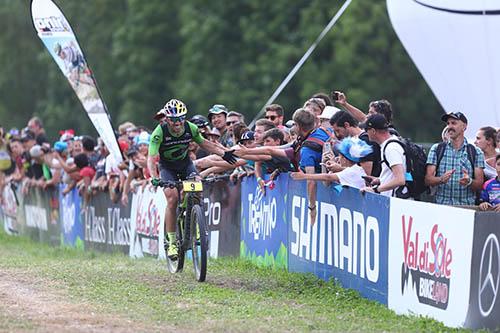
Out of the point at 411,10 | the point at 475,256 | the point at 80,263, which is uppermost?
the point at 411,10

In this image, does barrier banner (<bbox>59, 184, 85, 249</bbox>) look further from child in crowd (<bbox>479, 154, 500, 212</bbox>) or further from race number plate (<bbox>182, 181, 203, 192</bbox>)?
child in crowd (<bbox>479, 154, 500, 212</bbox>)

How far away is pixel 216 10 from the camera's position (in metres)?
61.9

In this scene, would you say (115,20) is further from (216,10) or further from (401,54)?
(401,54)

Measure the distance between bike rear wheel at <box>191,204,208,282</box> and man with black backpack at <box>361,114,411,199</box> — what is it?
2.10 m

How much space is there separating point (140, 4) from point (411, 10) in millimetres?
41228

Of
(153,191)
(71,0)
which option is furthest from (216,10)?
(153,191)

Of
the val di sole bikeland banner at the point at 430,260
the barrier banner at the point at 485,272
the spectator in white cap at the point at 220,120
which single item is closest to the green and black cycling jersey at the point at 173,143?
the spectator in white cap at the point at 220,120

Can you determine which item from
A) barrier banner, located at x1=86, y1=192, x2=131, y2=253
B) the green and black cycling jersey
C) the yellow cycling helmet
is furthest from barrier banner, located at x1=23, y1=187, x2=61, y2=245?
the yellow cycling helmet

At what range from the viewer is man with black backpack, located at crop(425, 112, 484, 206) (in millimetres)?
13039

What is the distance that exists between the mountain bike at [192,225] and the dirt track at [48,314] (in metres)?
1.65

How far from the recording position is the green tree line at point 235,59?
56281mm

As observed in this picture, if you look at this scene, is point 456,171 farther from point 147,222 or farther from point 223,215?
point 147,222

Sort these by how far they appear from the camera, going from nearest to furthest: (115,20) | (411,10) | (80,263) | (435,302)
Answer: (435,302) → (80,263) → (411,10) → (115,20)

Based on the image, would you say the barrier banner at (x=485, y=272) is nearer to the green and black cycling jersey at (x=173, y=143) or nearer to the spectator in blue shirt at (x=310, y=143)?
the spectator in blue shirt at (x=310, y=143)
